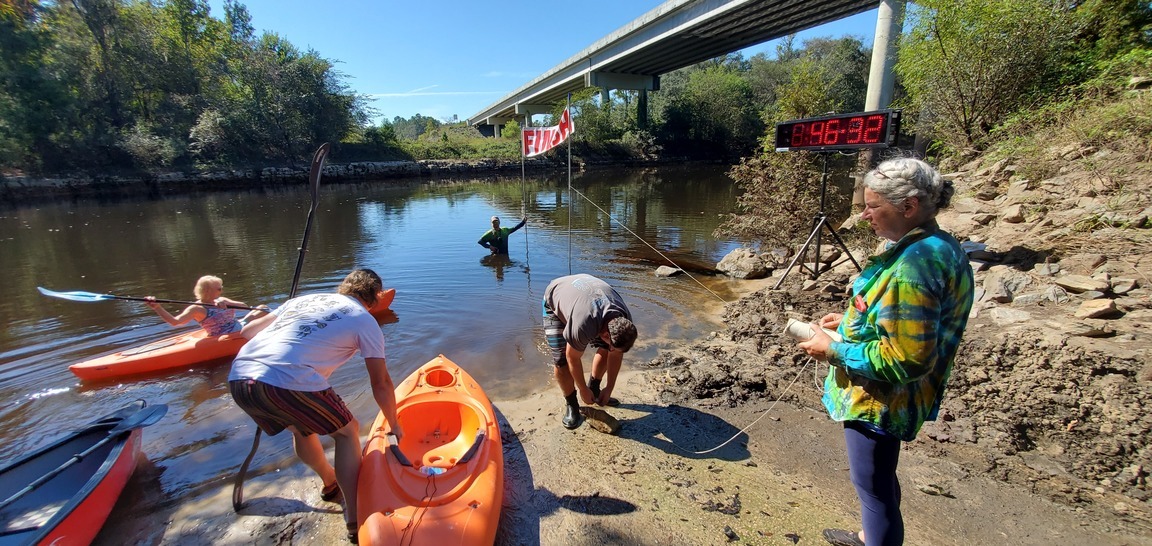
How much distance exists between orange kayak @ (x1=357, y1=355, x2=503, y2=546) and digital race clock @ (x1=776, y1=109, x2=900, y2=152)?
187 inches

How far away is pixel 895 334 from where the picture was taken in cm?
151

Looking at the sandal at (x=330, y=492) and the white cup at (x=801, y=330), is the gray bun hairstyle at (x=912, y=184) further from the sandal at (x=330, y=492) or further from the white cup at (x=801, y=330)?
the sandal at (x=330, y=492)

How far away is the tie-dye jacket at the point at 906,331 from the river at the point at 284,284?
318 cm

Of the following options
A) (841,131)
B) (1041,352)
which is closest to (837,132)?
(841,131)

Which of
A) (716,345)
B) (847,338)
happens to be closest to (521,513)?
(847,338)

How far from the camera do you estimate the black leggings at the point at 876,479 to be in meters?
1.72

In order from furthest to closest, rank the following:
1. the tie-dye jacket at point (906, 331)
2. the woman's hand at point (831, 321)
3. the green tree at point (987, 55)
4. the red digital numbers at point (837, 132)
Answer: the green tree at point (987, 55) < the red digital numbers at point (837, 132) < the woman's hand at point (831, 321) < the tie-dye jacket at point (906, 331)

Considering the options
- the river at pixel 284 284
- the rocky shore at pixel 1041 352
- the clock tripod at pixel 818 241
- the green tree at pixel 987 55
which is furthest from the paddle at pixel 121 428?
the green tree at pixel 987 55

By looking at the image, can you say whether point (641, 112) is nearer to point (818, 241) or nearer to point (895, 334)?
point (818, 241)

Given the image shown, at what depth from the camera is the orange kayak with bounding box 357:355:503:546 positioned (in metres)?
2.27

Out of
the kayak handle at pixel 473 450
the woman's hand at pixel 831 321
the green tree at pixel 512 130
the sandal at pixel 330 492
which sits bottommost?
the sandal at pixel 330 492

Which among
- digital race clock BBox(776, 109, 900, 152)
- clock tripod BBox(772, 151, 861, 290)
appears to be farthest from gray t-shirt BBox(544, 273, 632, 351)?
digital race clock BBox(776, 109, 900, 152)

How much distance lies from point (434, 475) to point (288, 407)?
34.0 inches

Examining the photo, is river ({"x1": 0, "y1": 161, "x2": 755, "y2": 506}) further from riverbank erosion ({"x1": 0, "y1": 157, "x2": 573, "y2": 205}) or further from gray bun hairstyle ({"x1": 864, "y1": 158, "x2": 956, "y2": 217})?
riverbank erosion ({"x1": 0, "y1": 157, "x2": 573, "y2": 205})
